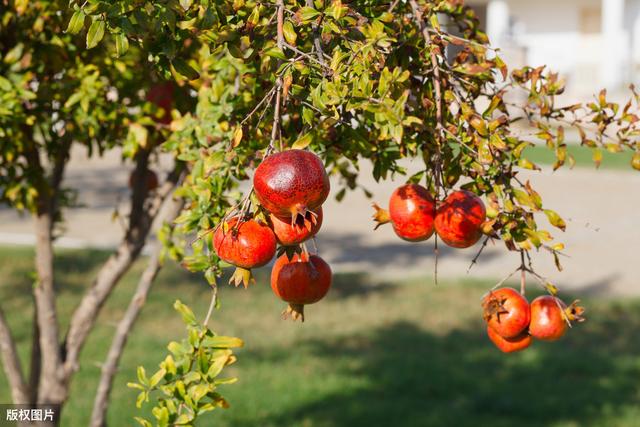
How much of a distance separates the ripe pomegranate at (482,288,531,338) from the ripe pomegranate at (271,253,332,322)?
345 millimetres

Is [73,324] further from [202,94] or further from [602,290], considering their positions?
[602,290]

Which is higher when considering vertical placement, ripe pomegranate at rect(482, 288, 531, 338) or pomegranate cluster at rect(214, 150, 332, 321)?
pomegranate cluster at rect(214, 150, 332, 321)

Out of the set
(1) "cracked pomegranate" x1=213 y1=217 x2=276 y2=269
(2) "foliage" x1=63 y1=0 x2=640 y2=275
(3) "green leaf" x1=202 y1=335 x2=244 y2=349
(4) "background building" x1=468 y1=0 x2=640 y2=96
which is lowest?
(3) "green leaf" x1=202 y1=335 x2=244 y2=349

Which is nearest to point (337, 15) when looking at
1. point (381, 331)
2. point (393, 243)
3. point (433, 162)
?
point (433, 162)

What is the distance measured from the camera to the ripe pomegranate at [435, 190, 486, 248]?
158cm

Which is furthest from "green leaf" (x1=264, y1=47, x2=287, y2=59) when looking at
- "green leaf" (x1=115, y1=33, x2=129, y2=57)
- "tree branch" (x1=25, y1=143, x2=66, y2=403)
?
"tree branch" (x1=25, y1=143, x2=66, y2=403)

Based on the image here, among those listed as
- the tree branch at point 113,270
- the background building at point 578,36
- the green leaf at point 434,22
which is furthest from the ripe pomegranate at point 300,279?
the background building at point 578,36

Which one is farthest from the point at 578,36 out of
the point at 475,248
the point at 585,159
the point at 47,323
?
the point at 47,323

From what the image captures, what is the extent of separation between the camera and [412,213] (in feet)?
5.27

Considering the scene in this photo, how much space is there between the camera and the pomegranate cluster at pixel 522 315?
5.61ft

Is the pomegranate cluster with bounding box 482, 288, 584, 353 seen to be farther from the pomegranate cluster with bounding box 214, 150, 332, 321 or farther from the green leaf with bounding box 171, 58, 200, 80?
the green leaf with bounding box 171, 58, 200, 80

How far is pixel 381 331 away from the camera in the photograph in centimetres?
643

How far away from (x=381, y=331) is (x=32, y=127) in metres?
4.09

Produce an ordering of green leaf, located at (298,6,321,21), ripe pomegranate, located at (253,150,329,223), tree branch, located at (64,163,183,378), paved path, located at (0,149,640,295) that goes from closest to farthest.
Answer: ripe pomegranate, located at (253,150,329,223)
green leaf, located at (298,6,321,21)
tree branch, located at (64,163,183,378)
paved path, located at (0,149,640,295)
